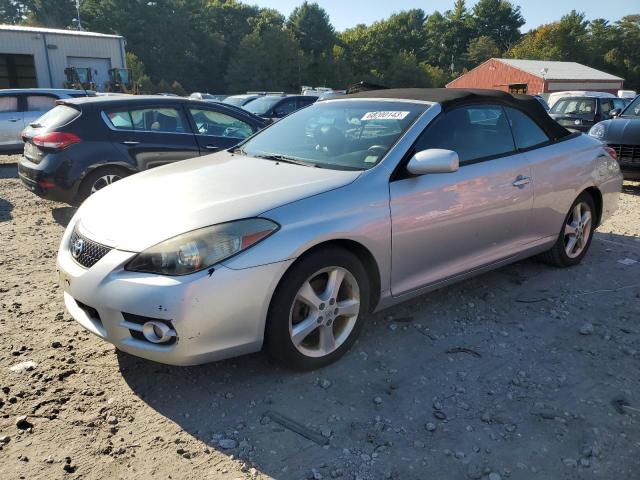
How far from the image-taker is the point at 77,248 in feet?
9.86

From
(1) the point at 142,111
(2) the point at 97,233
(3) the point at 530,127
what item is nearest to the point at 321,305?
(2) the point at 97,233

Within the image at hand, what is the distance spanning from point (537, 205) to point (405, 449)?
2529 millimetres

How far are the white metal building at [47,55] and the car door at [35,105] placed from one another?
16.4 meters

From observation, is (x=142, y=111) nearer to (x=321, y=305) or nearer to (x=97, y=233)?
(x=97, y=233)

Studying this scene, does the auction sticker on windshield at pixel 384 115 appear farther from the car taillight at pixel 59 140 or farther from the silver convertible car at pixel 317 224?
the car taillight at pixel 59 140

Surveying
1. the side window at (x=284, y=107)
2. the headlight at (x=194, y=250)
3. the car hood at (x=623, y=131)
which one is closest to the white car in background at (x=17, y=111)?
the side window at (x=284, y=107)

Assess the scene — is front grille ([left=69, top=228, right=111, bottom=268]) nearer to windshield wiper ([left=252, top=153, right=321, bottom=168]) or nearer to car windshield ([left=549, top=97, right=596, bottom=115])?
windshield wiper ([left=252, top=153, right=321, bottom=168])

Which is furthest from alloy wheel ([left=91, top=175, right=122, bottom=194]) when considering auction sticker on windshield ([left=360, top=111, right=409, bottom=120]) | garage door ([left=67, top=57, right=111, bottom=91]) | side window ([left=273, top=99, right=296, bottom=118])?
garage door ([left=67, top=57, right=111, bottom=91])

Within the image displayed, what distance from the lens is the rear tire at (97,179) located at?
6.29 m

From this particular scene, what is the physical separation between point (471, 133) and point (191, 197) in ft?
6.84

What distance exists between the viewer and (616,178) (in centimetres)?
513

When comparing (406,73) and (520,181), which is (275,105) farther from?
(406,73)

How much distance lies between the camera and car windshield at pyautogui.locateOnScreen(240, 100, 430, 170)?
348 cm

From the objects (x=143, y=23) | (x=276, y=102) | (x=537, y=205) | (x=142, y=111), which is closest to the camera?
(x=537, y=205)
